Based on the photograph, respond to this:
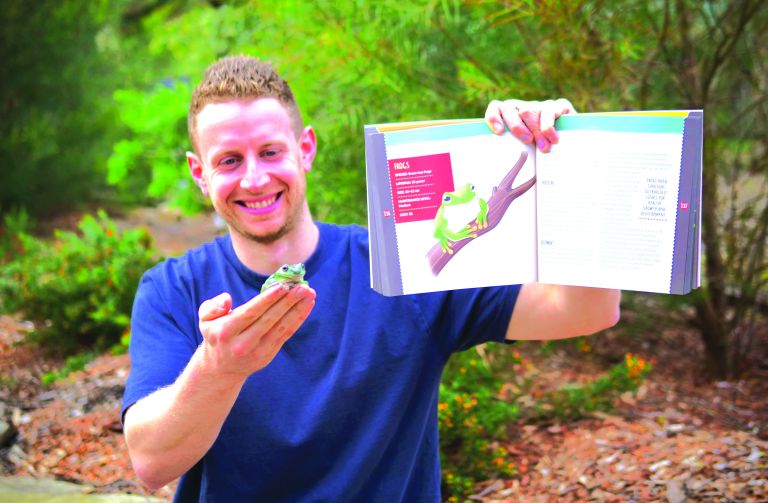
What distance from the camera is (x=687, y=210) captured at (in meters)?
1.66

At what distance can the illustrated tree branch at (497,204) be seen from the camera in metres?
1.76

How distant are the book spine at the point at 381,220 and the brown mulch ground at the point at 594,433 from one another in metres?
1.65

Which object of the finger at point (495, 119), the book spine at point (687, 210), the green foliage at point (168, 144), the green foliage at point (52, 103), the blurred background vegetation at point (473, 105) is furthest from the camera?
the green foliage at point (52, 103)

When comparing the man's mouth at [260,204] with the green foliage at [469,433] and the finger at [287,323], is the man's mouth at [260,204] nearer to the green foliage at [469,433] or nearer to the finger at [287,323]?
the finger at [287,323]

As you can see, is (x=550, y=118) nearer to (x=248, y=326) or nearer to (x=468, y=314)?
(x=468, y=314)

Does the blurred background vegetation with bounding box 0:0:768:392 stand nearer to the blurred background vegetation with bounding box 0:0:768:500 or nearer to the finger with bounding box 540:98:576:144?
the blurred background vegetation with bounding box 0:0:768:500

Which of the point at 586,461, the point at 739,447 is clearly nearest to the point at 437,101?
the point at 586,461

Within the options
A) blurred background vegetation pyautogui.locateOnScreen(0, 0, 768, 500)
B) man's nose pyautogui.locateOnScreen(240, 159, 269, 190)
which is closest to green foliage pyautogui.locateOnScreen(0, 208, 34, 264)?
blurred background vegetation pyautogui.locateOnScreen(0, 0, 768, 500)

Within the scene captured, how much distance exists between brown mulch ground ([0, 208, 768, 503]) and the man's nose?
5.70 feet

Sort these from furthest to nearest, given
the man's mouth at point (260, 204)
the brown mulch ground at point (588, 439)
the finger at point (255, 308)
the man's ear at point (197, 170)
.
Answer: the brown mulch ground at point (588, 439), the man's ear at point (197, 170), the man's mouth at point (260, 204), the finger at point (255, 308)

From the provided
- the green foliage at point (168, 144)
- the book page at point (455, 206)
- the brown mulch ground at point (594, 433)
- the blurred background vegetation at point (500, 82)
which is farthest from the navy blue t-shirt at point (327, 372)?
the green foliage at point (168, 144)

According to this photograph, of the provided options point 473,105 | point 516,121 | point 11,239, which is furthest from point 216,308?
point 11,239

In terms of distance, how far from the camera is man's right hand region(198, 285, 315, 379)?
153cm

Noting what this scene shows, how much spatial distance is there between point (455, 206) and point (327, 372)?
595 mm
